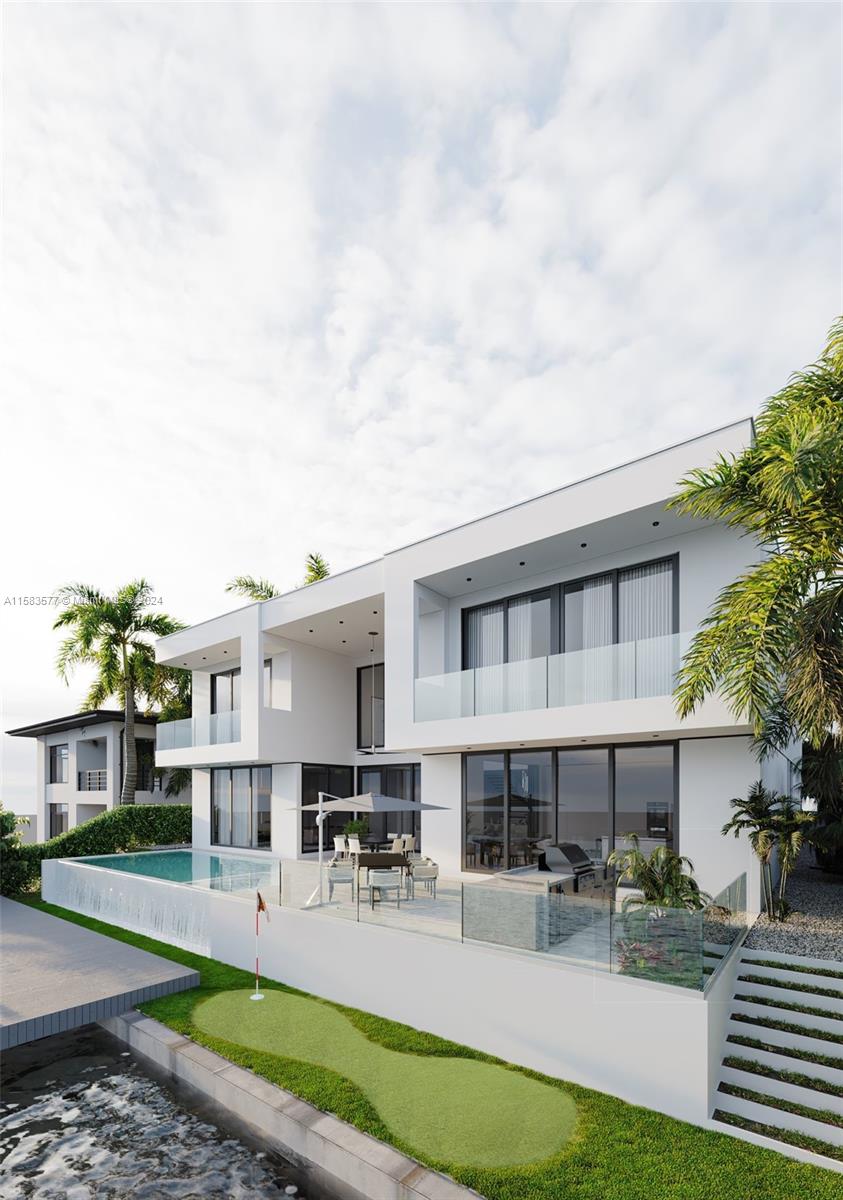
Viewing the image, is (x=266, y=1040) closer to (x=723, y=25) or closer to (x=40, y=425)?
(x=40, y=425)

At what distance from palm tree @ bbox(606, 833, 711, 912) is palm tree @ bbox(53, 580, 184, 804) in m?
22.6

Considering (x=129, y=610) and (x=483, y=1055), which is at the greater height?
(x=129, y=610)

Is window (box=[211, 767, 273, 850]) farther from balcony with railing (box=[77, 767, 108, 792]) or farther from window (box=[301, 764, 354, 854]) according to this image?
balcony with railing (box=[77, 767, 108, 792])

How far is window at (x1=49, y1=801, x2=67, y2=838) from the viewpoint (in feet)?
111

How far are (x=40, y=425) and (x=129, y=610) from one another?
1453 centimetres

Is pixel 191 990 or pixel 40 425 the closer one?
pixel 191 990

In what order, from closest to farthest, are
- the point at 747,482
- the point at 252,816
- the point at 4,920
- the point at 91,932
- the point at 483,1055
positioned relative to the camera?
the point at 483,1055 → the point at 747,482 → the point at 91,932 → the point at 4,920 → the point at 252,816

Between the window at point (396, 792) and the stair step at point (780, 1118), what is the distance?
14136 millimetres

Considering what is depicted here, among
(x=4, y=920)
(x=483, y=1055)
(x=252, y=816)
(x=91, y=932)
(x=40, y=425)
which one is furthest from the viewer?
(x=252, y=816)

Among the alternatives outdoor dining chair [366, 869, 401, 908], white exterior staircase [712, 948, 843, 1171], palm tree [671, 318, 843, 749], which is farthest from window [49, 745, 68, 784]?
white exterior staircase [712, 948, 843, 1171]

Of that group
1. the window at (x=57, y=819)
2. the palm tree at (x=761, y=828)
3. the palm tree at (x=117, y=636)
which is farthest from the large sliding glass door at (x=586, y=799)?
the window at (x=57, y=819)

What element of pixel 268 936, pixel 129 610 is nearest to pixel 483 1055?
pixel 268 936

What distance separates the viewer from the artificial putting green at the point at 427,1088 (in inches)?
252

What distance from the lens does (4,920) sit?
15992mm
